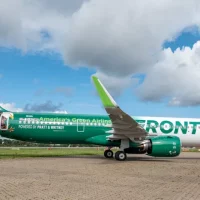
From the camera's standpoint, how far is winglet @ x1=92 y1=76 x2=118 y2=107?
17.2 meters

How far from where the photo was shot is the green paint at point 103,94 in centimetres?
1722

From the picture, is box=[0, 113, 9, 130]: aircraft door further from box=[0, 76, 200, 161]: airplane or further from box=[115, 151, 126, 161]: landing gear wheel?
box=[115, 151, 126, 161]: landing gear wheel

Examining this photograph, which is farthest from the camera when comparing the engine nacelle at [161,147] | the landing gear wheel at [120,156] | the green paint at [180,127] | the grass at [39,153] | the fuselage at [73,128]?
the grass at [39,153]

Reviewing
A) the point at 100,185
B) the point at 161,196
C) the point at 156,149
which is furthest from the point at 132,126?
the point at 161,196

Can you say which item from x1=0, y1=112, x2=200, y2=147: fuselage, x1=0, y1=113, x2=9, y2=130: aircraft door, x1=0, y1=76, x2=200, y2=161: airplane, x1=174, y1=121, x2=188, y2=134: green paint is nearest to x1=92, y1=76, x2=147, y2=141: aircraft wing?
x1=0, y1=76, x2=200, y2=161: airplane

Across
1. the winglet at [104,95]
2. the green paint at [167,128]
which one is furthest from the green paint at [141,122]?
the winglet at [104,95]

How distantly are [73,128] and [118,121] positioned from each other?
4007mm

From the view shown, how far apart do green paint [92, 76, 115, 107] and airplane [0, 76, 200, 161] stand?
1.59 metres

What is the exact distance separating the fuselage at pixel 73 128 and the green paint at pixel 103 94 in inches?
159

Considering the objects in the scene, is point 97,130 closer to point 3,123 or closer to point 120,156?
point 120,156

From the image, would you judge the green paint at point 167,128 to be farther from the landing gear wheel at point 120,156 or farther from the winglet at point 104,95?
the winglet at point 104,95

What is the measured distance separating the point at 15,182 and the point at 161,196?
4.73 m

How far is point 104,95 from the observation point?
1741 centimetres

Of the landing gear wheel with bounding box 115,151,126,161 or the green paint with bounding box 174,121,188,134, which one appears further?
the green paint with bounding box 174,121,188,134
